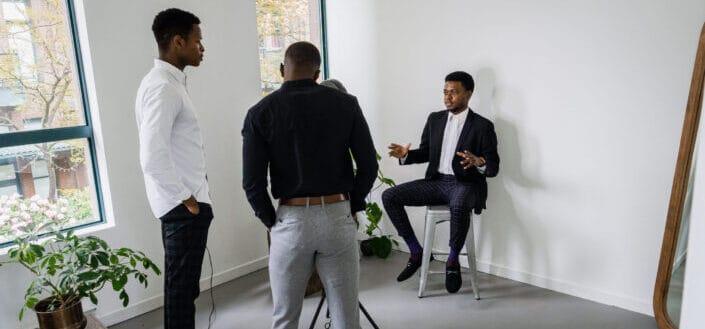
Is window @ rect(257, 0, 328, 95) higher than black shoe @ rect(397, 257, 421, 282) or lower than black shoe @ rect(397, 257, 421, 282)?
Answer: higher

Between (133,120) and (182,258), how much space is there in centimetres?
108

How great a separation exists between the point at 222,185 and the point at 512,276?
85.2 inches

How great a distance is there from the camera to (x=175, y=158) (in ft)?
6.71

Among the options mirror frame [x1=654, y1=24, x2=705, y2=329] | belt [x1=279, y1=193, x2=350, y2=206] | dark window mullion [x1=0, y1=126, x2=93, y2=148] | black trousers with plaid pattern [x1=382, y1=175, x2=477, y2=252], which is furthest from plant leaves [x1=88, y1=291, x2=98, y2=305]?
mirror frame [x1=654, y1=24, x2=705, y2=329]

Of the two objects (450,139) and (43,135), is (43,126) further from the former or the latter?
(450,139)

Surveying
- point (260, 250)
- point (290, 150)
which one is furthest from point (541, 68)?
point (260, 250)

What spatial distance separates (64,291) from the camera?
2.19m

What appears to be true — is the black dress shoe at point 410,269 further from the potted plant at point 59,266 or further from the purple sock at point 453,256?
the potted plant at point 59,266

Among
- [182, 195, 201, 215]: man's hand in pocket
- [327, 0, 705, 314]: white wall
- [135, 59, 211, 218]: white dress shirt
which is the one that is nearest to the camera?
[135, 59, 211, 218]: white dress shirt

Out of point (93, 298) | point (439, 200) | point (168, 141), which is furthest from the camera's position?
point (439, 200)

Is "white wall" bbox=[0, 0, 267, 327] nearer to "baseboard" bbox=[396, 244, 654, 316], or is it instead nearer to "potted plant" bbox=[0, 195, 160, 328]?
"potted plant" bbox=[0, 195, 160, 328]

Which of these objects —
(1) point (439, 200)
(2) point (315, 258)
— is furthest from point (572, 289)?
(2) point (315, 258)

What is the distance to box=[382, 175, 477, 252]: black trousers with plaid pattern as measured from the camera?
2854 mm

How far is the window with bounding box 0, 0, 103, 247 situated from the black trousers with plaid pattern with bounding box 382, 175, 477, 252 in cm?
188
